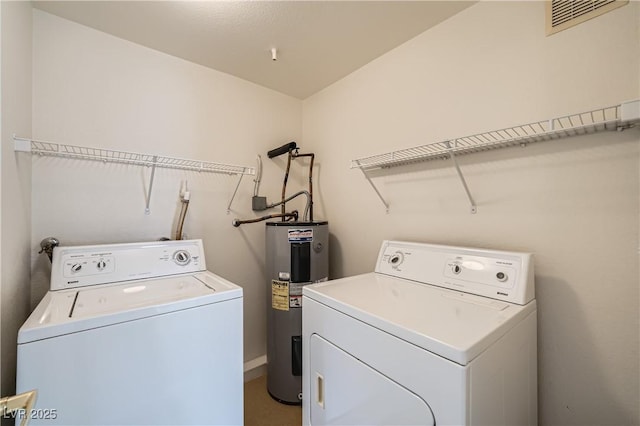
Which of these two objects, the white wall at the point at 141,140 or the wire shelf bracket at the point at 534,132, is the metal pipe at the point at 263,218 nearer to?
the white wall at the point at 141,140

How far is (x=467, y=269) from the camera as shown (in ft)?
3.89

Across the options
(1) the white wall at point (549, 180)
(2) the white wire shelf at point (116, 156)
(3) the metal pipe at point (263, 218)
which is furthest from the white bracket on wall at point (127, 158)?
(1) the white wall at point (549, 180)

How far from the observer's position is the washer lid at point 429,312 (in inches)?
29.7

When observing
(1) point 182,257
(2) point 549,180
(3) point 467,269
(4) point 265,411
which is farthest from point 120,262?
(2) point 549,180

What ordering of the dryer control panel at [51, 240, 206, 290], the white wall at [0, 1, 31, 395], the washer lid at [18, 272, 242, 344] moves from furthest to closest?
1. the dryer control panel at [51, 240, 206, 290]
2. the white wall at [0, 1, 31, 395]
3. the washer lid at [18, 272, 242, 344]

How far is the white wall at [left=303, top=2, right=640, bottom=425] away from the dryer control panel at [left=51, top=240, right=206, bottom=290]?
1.37m

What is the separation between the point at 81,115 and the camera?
58.2 inches

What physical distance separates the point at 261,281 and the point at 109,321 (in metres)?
1.34

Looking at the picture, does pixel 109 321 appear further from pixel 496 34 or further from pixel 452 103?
pixel 496 34

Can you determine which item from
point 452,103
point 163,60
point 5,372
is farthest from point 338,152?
point 5,372

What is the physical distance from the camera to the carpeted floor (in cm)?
167

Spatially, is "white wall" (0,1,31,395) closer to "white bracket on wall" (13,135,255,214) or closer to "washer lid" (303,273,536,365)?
"white bracket on wall" (13,135,255,214)

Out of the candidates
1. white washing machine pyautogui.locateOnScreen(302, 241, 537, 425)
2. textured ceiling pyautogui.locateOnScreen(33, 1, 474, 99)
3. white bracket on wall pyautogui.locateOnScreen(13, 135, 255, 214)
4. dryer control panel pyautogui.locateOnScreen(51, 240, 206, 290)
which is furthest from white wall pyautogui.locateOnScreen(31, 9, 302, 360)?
white washing machine pyautogui.locateOnScreen(302, 241, 537, 425)

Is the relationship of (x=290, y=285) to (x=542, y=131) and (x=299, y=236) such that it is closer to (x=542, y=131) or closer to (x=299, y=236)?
(x=299, y=236)
